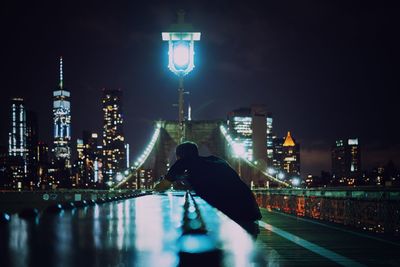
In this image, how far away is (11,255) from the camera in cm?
586

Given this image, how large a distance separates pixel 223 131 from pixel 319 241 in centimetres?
11329

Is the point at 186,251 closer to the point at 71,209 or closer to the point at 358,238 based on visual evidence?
the point at 358,238

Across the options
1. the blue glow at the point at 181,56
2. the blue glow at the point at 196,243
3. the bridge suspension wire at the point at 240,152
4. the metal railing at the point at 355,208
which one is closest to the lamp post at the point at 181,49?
the blue glow at the point at 181,56

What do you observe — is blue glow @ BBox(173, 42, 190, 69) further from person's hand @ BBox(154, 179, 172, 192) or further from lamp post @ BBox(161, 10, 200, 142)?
person's hand @ BBox(154, 179, 172, 192)

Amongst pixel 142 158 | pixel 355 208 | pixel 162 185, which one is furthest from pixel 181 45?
pixel 162 185

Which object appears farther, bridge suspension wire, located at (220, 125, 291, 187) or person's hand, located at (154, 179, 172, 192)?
bridge suspension wire, located at (220, 125, 291, 187)

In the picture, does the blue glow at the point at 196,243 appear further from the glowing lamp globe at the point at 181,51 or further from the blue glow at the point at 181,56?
the blue glow at the point at 181,56

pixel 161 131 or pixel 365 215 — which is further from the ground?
pixel 161 131

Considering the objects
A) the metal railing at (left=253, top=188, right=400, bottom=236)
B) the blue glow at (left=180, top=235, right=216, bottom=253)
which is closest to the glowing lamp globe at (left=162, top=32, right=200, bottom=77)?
the metal railing at (left=253, top=188, right=400, bottom=236)

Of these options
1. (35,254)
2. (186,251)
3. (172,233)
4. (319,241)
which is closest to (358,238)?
→ (319,241)

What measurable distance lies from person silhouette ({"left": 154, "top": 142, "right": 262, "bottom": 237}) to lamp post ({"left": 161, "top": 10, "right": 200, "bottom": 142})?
10716 centimetres

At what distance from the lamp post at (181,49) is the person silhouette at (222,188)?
4219 inches

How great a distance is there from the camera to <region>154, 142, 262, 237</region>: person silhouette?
19.5 ft

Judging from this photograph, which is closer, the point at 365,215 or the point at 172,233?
the point at 172,233
